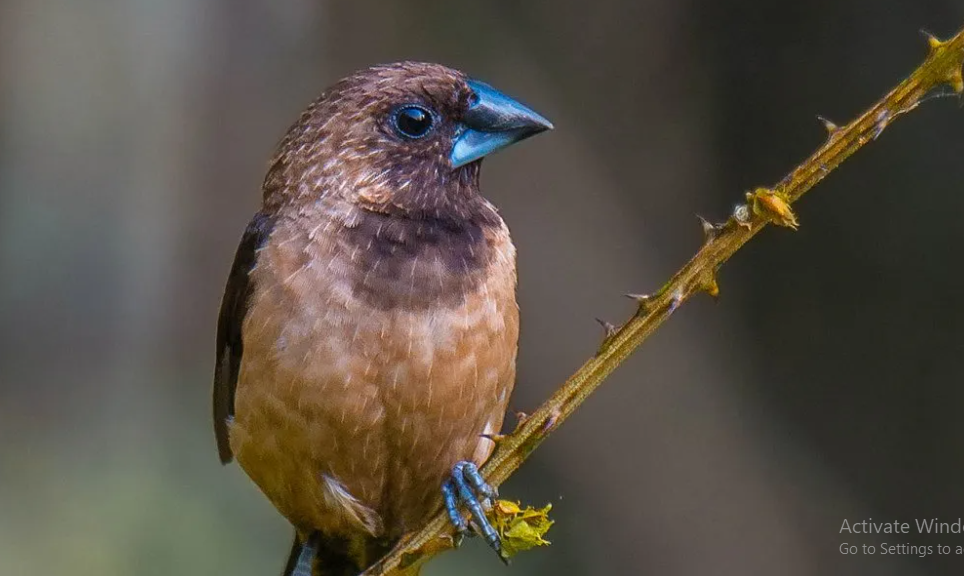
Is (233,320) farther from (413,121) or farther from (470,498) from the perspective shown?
(470,498)

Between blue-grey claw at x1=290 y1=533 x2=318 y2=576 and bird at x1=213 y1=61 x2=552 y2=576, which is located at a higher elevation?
bird at x1=213 y1=61 x2=552 y2=576

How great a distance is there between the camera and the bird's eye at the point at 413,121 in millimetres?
3775

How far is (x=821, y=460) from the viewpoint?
21.0 ft

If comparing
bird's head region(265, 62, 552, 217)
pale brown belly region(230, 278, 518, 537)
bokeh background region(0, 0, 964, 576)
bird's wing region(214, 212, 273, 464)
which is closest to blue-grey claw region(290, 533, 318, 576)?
pale brown belly region(230, 278, 518, 537)

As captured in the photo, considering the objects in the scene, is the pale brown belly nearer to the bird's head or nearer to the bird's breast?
the bird's breast

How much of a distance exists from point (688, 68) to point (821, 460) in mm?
2262

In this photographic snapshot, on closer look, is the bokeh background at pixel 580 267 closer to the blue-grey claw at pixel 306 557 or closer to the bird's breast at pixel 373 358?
the blue-grey claw at pixel 306 557

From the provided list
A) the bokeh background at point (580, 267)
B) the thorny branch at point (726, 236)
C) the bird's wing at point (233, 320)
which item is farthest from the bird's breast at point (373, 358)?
the bokeh background at point (580, 267)

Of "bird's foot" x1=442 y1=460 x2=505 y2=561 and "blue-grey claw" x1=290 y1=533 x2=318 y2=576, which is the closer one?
"bird's foot" x1=442 y1=460 x2=505 y2=561

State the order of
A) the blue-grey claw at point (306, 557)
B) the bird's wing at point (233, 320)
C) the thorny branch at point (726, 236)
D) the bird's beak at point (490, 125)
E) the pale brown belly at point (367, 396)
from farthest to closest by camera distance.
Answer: the blue-grey claw at point (306, 557) < the bird's wing at point (233, 320) < the bird's beak at point (490, 125) < the pale brown belly at point (367, 396) < the thorny branch at point (726, 236)

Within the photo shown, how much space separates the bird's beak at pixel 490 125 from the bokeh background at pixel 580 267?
298 cm

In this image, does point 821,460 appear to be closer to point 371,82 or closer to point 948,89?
point 371,82

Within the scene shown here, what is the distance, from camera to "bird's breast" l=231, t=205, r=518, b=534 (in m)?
3.38

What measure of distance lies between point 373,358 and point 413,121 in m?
0.83
